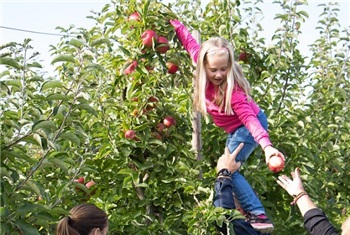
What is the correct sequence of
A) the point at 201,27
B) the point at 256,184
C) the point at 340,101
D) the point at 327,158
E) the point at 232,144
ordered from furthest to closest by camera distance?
1. the point at 340,101
2. the point at 327,158
3. the point at 201,27
4. the point at 256,184
5. the point at 232,144

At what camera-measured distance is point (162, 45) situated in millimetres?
3498

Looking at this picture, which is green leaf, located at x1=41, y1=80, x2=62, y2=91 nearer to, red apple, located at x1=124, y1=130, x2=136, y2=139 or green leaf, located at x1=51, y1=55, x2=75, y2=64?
green leaf, located at x1=51, y1=55, x2=75, y2=64

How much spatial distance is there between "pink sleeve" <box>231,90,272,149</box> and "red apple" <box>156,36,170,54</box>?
0.48m

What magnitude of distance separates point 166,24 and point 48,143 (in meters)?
1.25

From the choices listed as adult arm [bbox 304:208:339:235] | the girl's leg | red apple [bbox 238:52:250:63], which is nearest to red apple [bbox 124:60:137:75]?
the girl's leg

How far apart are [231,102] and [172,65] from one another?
476mm

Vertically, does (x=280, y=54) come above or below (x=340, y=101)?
above

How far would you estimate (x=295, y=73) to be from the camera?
4707 mm

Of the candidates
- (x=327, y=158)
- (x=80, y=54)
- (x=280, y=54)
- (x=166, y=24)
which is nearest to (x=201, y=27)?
(x=280, y=54)

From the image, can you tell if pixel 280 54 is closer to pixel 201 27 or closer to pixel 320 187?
pixel 201 27

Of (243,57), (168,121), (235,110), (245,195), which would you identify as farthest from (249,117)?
(243,57)

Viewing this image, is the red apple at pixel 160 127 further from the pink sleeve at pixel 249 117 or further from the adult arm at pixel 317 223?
the adult arm at pixel 317 223

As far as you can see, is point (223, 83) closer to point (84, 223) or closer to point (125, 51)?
point (125, 51)

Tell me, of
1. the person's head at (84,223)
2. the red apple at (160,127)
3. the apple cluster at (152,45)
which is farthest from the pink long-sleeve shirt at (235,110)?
the person's head at (84,223)
